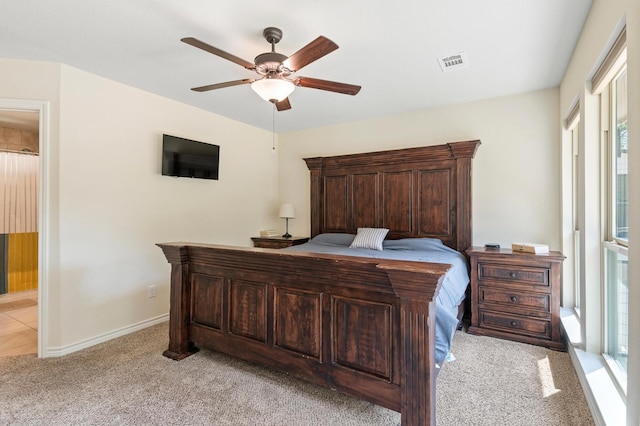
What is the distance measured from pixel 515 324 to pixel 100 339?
12.8 ft

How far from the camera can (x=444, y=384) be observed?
7.04 ft

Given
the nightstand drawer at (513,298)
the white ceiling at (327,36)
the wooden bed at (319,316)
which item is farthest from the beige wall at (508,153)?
the wooden bed at (319,316)

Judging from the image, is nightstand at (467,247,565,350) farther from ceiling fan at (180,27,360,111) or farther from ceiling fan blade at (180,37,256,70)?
ceiling fan blade at (180,37,256,70)

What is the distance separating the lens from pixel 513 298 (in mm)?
2906

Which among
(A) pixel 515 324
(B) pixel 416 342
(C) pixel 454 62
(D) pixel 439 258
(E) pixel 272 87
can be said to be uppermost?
(C) pixel 454 62

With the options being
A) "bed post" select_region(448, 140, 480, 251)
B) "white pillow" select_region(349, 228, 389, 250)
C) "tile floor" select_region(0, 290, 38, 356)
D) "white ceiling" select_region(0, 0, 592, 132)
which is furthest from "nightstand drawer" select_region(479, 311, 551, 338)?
"tile floor" select_region(0, 290, 38, 356)

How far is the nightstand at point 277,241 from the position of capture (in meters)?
4.41

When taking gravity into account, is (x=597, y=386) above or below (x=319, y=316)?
below

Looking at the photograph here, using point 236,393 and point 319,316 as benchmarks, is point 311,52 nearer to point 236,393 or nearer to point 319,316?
point 319,316

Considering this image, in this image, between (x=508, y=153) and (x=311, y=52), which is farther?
(x=508, y=153)

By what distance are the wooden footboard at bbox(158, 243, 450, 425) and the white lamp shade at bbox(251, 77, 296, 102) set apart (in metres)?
1.11

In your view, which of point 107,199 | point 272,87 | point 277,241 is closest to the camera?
point 272,87

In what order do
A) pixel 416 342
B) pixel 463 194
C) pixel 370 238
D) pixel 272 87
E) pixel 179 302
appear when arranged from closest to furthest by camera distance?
pixel 416 342 < pixel 272 87 < pixel 179 302 < pixel 463 194 < pixel 370 238

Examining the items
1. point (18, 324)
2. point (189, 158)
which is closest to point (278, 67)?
point (189, 158)
